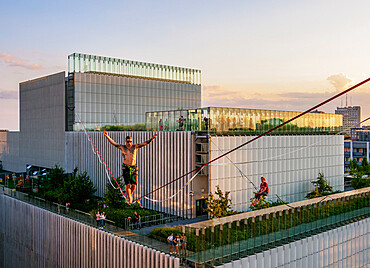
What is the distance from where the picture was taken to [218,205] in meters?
25.0

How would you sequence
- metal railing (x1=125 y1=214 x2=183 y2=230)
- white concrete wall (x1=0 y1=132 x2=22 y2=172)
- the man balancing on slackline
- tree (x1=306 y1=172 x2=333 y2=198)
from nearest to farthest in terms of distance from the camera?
1. the man balancing on slackline
2. metal railing (x1=125 y1=214 x2=183 y2=230)
3. tree (x1=306 y1=172 x2=333 y2=198)
4. white concrete wall (x1=0 y1=132 x2=22 y2=172)

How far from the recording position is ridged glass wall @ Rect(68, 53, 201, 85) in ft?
149

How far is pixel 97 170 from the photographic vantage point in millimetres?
39188

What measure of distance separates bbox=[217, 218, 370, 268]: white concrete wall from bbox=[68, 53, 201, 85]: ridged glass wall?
34.2m

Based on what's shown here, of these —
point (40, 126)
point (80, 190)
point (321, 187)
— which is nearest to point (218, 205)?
point (321, 187)

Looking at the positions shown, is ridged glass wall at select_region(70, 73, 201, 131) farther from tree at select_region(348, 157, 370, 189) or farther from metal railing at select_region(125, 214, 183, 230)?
tree at select_region(348, 157, 370, 189)

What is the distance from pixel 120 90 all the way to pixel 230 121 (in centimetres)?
2285

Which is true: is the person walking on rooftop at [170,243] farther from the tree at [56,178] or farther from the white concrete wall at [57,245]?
the tree at [56,178]

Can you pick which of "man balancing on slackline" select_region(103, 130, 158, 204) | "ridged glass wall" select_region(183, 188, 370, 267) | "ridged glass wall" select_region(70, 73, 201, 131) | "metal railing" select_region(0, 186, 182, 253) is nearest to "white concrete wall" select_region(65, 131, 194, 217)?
"metal railing" select_region(0, 186, 182, 253)

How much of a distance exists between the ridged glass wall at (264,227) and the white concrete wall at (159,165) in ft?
30.7

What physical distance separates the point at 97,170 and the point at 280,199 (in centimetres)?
1875

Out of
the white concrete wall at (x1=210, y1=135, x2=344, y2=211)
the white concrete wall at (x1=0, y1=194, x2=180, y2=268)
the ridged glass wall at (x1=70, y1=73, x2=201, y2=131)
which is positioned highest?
the ridged glass wall at (x1=70, y1=73, x2=201, y2=131)

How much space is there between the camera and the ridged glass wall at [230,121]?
27.8 m

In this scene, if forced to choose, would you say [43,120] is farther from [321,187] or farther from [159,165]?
[321,187]
